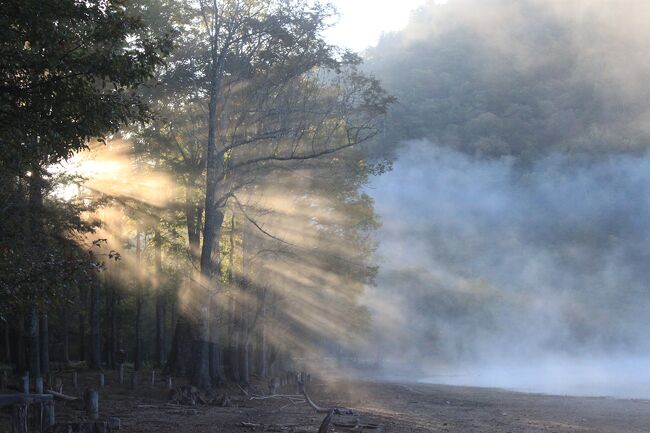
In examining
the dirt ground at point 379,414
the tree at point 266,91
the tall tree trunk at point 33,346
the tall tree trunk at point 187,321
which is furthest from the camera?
the tall tree trunk at point 187,321

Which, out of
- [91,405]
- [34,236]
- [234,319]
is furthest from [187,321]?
[91,405]

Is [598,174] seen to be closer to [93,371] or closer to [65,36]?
[93,371]

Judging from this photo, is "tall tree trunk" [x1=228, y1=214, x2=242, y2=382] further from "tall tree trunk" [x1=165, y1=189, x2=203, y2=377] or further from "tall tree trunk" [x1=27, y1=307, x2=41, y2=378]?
"tall tree trunk" [x1=27, y1=307, x2=41, y2=378]

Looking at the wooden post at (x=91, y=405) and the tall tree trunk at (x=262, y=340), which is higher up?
the tall tree trunk at (x=262, y=340)

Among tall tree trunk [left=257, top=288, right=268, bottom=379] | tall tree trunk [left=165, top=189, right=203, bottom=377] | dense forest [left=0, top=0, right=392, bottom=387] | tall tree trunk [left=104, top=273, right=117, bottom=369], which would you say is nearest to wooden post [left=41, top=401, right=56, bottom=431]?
dense forest [left=0, top=0, right=392, bottom=387]

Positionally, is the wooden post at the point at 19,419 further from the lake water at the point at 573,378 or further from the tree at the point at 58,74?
the lake water at the point at 573,378

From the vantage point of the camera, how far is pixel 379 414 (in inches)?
717

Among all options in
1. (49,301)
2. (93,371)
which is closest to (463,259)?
(93,371)

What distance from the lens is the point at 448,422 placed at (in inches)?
701

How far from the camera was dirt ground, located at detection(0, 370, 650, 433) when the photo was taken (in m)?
15.1

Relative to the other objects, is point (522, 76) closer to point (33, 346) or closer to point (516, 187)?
point (516, 187)

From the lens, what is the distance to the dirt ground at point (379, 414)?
15.1 meters

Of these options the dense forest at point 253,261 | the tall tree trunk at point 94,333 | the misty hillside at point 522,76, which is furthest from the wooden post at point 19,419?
the misty hillside at point 522,76

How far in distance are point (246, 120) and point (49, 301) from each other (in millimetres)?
15524
